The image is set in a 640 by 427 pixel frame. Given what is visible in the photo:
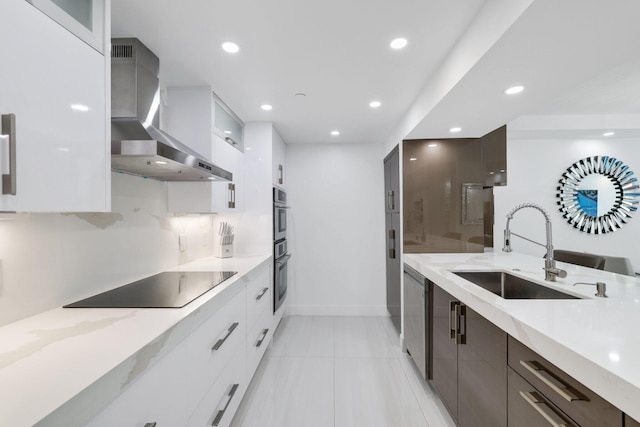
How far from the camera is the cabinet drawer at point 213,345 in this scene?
1.27m

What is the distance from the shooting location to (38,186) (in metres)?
0.89

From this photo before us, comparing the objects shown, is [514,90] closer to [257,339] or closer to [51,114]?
[51,114]

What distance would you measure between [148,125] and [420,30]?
162cm

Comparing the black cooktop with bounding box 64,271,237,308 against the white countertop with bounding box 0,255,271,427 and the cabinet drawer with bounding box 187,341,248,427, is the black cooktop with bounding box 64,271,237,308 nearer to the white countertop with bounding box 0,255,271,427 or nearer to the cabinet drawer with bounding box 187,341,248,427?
the white countertop with bounding box 0,255,271,427

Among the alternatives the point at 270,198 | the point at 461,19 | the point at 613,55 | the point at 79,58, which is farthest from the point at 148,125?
the point at 613,55

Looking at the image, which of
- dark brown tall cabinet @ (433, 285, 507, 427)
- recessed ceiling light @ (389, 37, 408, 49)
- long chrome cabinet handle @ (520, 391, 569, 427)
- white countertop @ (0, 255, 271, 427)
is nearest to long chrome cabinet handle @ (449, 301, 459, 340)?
dark brown tall cabinet @ (433, 285, 507, 427)

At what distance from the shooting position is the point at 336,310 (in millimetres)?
3965

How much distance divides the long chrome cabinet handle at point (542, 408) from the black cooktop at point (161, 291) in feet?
4.78

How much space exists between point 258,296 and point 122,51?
75.1 inches

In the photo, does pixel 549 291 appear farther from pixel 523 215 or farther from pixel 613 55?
pixel 523 215

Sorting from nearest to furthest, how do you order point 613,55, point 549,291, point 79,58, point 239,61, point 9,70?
point 9,70, point 79,58, point 613,55, point 549,291, point 239,61

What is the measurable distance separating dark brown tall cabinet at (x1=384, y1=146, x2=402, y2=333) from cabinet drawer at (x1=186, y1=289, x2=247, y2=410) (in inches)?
74.1

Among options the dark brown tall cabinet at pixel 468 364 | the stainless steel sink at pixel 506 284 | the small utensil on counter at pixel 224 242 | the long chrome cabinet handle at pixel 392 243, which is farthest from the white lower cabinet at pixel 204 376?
the long chrome cabinet handle at pixel 392 243

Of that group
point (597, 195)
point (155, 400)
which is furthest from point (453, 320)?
point (597, 195)
